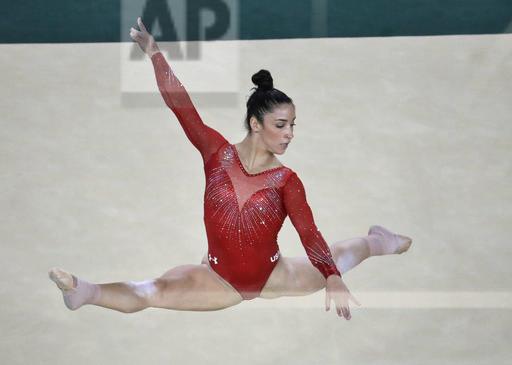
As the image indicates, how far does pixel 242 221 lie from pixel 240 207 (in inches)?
1.8

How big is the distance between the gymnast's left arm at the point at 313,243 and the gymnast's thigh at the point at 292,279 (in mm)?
244

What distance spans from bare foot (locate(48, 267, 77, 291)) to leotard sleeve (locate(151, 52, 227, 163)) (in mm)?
603

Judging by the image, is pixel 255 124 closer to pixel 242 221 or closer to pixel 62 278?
pixel 242 221

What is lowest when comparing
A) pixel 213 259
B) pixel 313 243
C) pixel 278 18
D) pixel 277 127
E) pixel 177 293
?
pixel 177 293

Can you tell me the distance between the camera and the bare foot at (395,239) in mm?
3121

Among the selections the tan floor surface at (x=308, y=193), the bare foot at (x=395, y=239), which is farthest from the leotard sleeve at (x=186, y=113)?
the bare foot at (x=395, y=239)

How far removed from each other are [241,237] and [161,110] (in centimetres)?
94

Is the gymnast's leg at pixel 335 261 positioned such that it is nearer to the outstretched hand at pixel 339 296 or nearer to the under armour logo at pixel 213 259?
the under armour logo at pixel 213 259

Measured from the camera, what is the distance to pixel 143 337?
3014mm

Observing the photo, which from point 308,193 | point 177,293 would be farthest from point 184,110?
point 308,193

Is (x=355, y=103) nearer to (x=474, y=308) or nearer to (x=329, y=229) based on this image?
(x=329, y=229)

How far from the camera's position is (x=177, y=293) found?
9.11 ft

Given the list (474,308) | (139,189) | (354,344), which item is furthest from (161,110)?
(474,308)

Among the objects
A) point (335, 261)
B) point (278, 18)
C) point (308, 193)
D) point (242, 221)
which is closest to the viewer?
point (242, 221)
